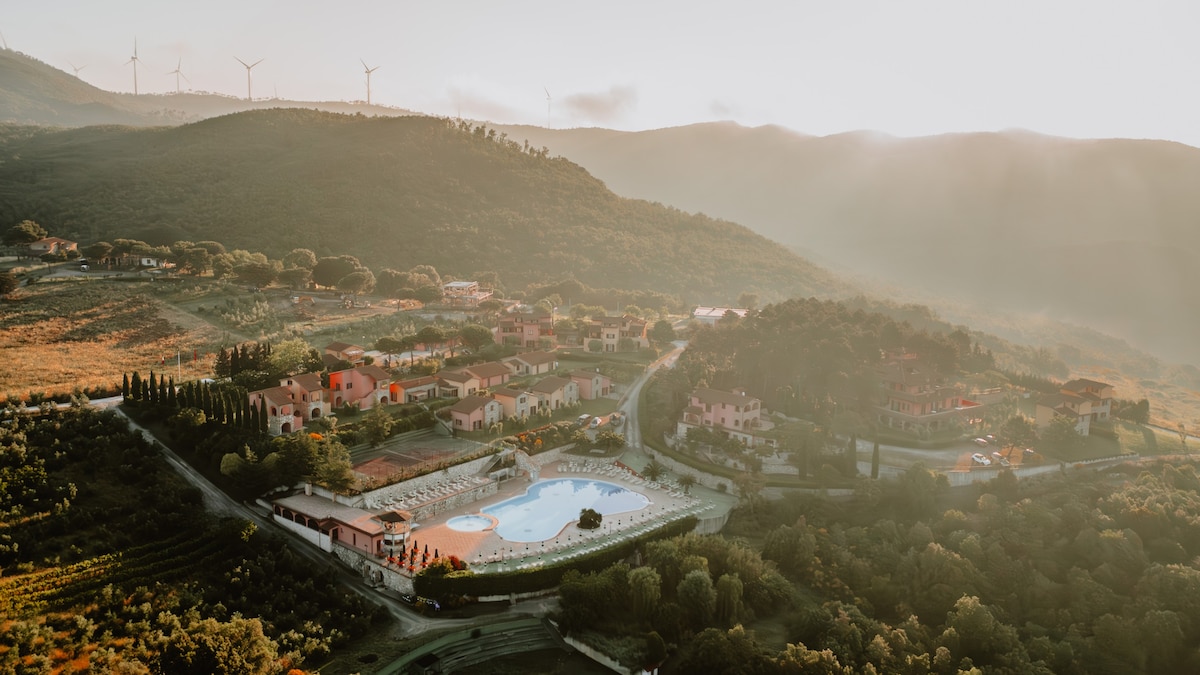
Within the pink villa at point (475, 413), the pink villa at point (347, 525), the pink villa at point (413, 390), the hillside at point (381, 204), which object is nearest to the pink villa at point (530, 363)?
the pink villa at point (413, 390)

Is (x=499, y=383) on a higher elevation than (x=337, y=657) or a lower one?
higher

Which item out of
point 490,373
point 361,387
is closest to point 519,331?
point 490,373

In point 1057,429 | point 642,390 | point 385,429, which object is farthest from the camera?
point 642,390

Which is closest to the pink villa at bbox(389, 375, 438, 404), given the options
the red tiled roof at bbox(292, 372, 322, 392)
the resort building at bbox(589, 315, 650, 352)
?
the red tiled roof at bbox(292, 372, 322, 392)

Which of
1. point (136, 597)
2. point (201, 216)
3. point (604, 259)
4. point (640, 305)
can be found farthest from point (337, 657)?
point (201, 216)

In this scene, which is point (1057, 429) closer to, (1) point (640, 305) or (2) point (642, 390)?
(2) point (642, 390)

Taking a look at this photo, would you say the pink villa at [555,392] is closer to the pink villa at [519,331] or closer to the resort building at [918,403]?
the pink villa at [519,331]

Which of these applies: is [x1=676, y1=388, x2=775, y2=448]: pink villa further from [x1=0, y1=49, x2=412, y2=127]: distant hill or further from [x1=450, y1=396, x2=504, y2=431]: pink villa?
[x1=0, y1=49, x2=412, y2=127]: distant hill
